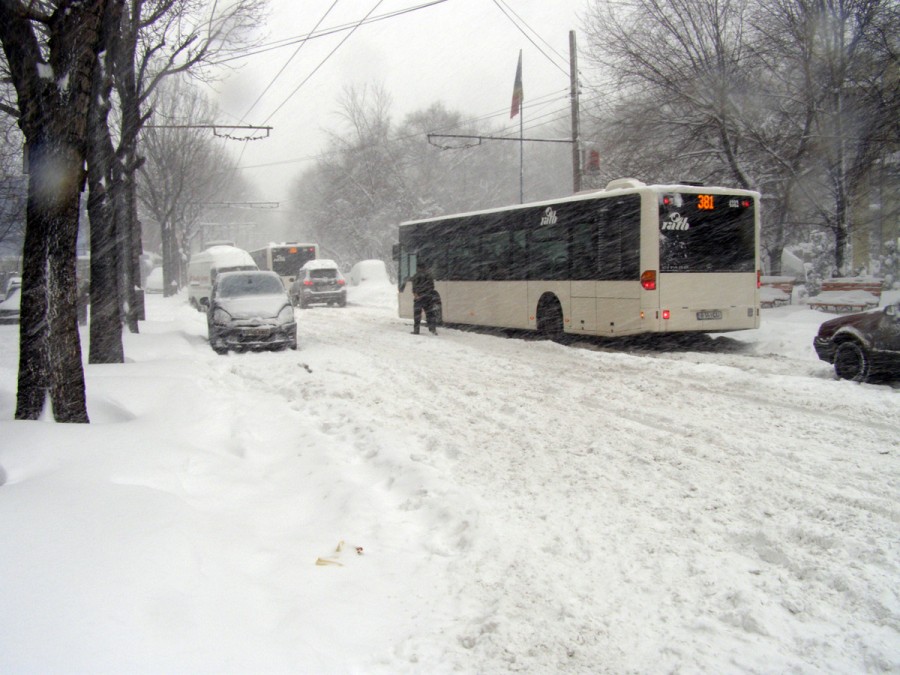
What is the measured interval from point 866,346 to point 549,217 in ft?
24.9

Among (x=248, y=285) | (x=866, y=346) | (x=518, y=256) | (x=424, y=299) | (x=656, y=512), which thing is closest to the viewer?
(x=656, y=512)

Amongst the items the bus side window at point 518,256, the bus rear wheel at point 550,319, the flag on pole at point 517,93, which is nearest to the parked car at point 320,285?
the flag on pole at point 517,93

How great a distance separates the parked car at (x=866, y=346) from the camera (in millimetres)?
8953

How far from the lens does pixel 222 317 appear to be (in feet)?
47.5

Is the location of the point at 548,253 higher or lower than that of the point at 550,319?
higher

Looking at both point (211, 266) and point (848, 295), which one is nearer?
point (848, 295)

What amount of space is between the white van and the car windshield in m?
16.0

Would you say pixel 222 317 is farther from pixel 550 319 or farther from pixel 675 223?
pixel 675 223

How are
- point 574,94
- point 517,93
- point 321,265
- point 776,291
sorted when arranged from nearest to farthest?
point 776,291, point 574,94, point 517,93, point 321,265

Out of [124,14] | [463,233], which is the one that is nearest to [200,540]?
[124,14]

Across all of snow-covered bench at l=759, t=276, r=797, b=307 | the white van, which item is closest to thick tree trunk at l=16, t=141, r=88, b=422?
snow-covered bench at l=759, t=276, r=797, b=307

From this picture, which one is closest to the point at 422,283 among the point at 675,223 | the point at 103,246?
the point at 675,223

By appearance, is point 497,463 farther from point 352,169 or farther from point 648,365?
point 352,169

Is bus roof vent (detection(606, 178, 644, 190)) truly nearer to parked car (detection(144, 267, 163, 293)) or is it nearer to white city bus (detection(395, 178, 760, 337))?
white city bus (detection(395, 178, 760, 337))
